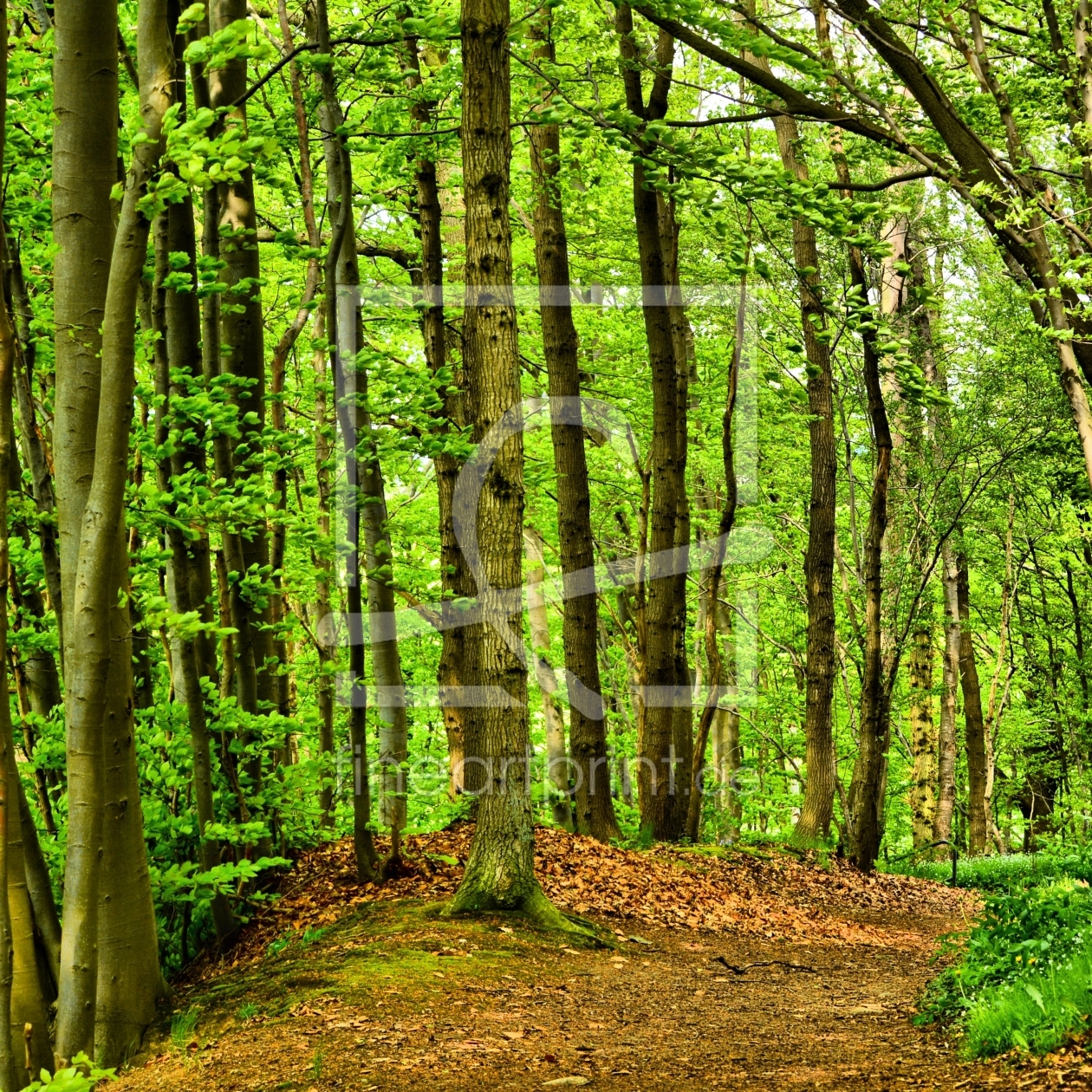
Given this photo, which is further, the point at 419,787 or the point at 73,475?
the point at 419,787

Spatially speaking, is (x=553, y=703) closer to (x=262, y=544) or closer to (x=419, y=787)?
(x=419, y=787)

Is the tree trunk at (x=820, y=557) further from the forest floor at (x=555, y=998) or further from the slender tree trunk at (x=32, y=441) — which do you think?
the slender tree trunk at (x=32, y=441)

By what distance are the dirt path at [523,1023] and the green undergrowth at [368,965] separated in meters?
0.01

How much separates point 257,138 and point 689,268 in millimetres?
12777

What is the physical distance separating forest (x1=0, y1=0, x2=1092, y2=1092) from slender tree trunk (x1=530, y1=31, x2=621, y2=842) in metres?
0.06

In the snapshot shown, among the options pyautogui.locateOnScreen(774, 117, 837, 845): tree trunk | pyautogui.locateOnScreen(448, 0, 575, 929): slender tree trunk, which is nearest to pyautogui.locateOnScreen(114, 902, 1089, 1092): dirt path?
pyautogui.locateOnScreen(448, 0, 575, 929): slender tree trunk

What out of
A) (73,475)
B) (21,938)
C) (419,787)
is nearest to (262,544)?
(73,475)

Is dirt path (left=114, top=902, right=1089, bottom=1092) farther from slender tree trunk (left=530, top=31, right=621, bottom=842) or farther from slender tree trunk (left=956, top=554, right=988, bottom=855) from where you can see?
slender tree trunk (left=956, top=554, right=988, bottom=855)

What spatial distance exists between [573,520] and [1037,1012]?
A: 282 inches

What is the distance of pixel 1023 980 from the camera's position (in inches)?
162

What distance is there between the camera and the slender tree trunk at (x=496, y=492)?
6.62 metres

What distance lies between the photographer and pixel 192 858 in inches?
280

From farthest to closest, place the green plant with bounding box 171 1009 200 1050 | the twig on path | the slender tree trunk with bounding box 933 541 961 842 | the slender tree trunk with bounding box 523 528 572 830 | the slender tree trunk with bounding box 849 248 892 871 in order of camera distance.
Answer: the slender tree trunk with bounding box 933 541 961 842
the slender tree trunk with bounding box 523 528 572 830
the slender tree trunk with bounding box 849 248 892 871
the twig on path
the green plant with bounding box 171 1009 200 1050

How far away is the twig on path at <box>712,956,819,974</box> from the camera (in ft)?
23.3
